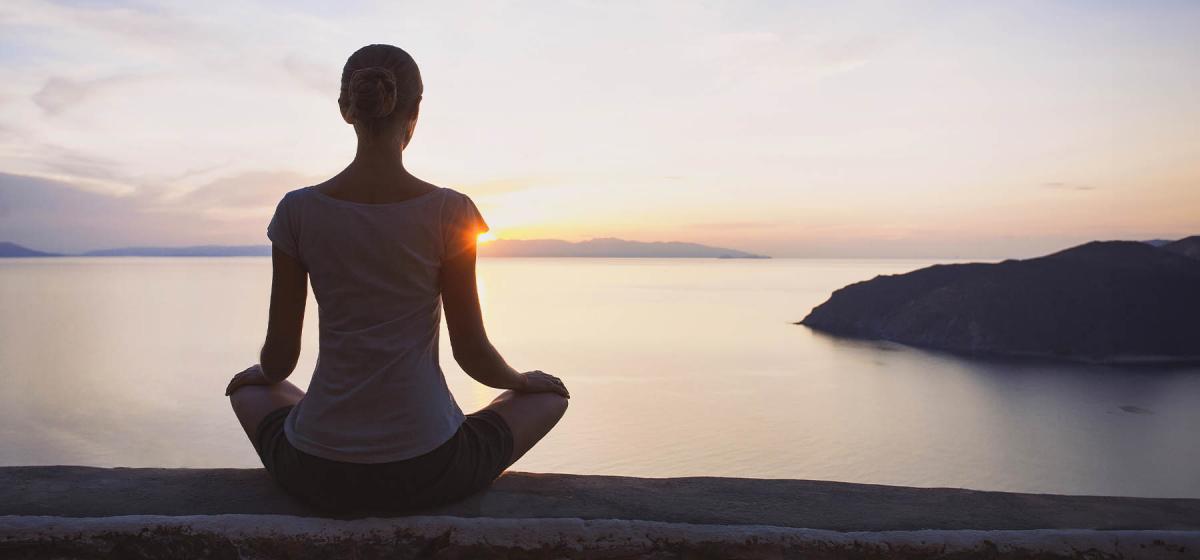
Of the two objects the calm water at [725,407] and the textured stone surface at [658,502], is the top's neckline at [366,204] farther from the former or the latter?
the calm water at [725,407]

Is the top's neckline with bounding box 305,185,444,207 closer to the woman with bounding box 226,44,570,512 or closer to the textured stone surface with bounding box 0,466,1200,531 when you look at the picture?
the woman with bounding box 226,44,570,512

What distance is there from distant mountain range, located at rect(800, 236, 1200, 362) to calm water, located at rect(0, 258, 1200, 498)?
3.28 m

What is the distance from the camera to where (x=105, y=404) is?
44.8m

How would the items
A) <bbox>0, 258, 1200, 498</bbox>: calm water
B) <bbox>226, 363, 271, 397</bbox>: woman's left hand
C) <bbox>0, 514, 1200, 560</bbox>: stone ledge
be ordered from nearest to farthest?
<bbox>0, 514, 1200, 560</bbox>: stone ledge, <bbox>226, 363, 271, 397</bbox>: woman's left hand, <bbox>0, 258, 1200, 498</bbox>: calm water

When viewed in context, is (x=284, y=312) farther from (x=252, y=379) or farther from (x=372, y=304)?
(x=252, y=379)

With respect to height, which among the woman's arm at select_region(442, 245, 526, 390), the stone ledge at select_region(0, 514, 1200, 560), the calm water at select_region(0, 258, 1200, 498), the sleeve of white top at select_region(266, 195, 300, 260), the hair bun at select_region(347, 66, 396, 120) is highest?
the hair bun at select_region(347, 66, 396, 120)

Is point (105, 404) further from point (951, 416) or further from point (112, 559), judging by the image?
point (951, 416)

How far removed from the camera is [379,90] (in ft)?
7.93

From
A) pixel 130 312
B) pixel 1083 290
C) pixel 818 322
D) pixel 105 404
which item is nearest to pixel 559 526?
pixel 105 404

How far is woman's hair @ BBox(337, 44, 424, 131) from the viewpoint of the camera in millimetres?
2422

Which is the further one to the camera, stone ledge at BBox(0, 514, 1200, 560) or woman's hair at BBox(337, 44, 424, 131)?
stone ledge at BBox(0, 514, 1200, 560)

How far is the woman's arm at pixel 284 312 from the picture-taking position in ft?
8.38

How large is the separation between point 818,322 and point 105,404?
2721 inches

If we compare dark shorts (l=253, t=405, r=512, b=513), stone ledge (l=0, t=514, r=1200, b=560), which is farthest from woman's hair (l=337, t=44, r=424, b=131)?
stone ledge (l=0, t=514, r=1200, b=560)
